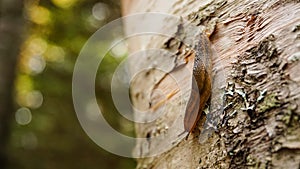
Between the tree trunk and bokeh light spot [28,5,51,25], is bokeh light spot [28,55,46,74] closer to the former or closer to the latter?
bokeh light spot [28,5,51,25]

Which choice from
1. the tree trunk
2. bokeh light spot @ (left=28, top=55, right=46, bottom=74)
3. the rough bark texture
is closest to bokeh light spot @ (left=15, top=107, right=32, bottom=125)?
bokeh light spot @ (left=28, top=55, right=46, bottom=74)

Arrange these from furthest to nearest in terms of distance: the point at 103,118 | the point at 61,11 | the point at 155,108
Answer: the point at 103,118 → the point at 61,11 → the point at 155,108

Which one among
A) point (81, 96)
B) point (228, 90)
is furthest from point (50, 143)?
point (228, 90)

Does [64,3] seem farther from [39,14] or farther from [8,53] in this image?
[8,53]

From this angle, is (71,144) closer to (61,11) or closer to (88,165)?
(88,165)

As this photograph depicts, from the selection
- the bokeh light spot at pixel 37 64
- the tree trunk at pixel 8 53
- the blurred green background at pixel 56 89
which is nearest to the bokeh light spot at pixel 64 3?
the blurred green background at pixel 56 89

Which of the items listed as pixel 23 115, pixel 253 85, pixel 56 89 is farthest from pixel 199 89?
pixel 23 115

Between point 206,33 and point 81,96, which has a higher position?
point 81,96
